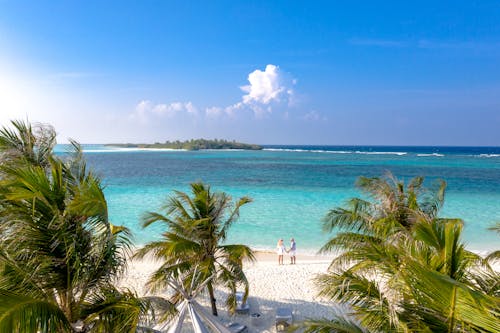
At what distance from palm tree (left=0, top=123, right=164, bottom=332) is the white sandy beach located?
372cm

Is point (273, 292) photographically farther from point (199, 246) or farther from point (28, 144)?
point (28, 144)

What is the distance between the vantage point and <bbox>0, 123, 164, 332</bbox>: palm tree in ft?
12.0

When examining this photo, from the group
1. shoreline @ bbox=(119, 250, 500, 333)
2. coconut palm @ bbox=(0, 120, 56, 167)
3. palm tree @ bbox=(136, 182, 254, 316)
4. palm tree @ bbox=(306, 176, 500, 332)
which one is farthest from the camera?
shoreline @ bbox=(119, 250, 500, 333)

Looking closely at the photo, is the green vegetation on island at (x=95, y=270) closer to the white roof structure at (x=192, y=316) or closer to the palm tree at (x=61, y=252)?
the palm tree at (x=61, y=252)

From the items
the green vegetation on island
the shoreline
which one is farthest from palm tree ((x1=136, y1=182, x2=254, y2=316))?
the green vegetation on island

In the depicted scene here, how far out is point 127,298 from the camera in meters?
4.17

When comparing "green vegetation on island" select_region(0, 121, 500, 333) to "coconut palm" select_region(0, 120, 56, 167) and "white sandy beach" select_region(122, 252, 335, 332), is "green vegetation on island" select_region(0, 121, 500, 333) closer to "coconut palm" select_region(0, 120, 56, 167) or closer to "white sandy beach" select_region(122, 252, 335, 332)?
"coconut palm" select_region(0, 120, 56, 167)

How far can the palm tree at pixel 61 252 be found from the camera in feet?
12.0

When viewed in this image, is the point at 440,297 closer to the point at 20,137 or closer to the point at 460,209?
the point at 20,137

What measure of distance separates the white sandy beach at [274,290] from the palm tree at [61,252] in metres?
3.72

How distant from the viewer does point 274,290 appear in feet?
34.0

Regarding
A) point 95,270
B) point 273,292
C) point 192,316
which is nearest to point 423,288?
point 95,270

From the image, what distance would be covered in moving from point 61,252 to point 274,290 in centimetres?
783

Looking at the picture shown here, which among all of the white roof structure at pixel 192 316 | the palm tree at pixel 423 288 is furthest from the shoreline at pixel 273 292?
the palm tree at pixel 423 288
